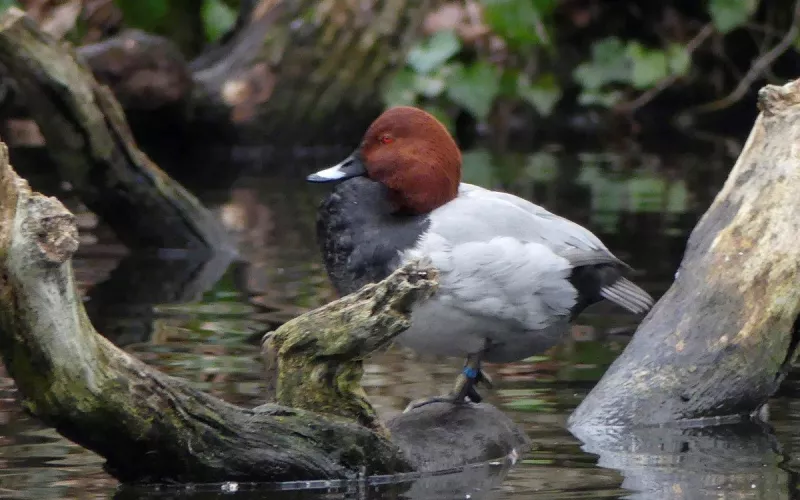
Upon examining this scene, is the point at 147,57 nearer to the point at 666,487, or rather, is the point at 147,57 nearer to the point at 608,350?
the point at 608,350

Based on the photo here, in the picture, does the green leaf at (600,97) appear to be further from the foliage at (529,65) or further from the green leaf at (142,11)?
the green leaf at (142,11)

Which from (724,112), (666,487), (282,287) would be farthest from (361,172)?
(724,112)

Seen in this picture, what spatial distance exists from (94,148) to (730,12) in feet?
31.6

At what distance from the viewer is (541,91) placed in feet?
50.4

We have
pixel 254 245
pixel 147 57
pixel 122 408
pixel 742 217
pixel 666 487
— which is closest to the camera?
pixel 122 408

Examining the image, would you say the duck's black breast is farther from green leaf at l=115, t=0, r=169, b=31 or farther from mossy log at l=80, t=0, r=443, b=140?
green leaf at l=115, t=0, r=169, b=31

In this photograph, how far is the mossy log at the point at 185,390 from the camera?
9.59ft

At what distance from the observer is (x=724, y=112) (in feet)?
56.4

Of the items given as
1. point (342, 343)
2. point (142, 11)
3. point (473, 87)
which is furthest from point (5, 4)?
point (342, 343)

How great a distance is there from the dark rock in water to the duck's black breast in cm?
44

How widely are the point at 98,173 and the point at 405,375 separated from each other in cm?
272

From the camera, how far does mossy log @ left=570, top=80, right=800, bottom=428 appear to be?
169 inches

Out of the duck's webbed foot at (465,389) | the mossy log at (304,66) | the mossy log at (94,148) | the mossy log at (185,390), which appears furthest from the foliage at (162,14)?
the mossy log at (185,390)

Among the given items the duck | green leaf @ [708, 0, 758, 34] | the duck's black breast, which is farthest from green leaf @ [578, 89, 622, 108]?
→ the duck's black breast
